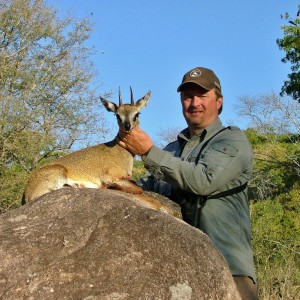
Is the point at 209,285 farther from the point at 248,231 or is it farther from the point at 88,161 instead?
the point at 88,161

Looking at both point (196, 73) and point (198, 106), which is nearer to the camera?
point (196, 73)

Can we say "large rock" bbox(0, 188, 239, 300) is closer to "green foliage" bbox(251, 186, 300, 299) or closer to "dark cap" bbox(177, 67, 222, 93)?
"dark cap" bbox(177, 67, 222, 93)

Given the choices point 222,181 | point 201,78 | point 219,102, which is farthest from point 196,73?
point 222,181

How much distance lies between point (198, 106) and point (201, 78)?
0.32 meters

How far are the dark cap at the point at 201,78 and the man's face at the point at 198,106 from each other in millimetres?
86

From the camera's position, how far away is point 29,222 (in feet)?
15.1

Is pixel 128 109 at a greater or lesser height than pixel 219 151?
greater

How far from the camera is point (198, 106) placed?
589cm

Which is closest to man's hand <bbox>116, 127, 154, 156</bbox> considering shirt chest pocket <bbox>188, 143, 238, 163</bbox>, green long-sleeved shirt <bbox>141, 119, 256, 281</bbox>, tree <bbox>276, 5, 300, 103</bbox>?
green long-sleeved shirt <bbox>141, 119, 256, 281</bbox>

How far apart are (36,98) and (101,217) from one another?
83.5 ft

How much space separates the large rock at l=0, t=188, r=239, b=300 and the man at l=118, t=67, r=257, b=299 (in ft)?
1.86

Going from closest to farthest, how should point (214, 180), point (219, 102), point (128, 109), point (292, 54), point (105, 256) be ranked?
1. point (105, 256)
2. point (214, 180)
3. point (219, 102)
4. point (128, 109)
5. point (292, 54)

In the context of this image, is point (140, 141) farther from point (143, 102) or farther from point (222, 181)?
point (143, 102)

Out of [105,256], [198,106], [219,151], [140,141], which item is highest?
[198,106]
